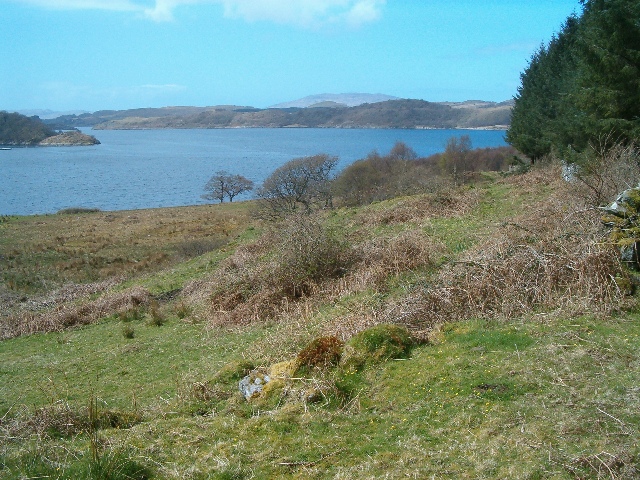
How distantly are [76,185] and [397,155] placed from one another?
176ft

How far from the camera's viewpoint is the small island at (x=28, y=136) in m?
179

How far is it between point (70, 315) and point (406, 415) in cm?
1555

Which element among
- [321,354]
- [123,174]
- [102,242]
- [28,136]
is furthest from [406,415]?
[28,136]

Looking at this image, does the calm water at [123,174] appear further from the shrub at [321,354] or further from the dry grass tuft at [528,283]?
the shrub at [321,354]

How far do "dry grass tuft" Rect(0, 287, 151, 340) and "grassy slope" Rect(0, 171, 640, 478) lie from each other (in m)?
6.98

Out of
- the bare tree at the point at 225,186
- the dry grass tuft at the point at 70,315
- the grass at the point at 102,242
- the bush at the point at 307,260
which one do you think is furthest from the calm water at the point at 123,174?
the dry grass tuft at the point at 70,315

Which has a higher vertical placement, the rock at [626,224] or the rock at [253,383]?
the rock at [626,224]

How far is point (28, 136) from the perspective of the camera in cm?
17912

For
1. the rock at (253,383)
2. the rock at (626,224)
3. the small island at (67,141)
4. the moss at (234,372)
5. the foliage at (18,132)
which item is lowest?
the moss at (234,372)

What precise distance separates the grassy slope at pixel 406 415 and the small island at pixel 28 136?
191 m

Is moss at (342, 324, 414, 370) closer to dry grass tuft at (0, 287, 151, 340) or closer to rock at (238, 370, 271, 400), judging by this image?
rock at (238, 370, 271, 400)

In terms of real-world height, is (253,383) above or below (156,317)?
above

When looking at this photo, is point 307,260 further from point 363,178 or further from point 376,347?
point 363,178

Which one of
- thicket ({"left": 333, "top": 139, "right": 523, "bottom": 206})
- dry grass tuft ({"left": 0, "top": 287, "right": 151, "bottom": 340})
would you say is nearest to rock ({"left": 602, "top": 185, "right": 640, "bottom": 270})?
dry grass tuft ({"left": 0, "top": 287, "right": 151, "bottom": 340})
